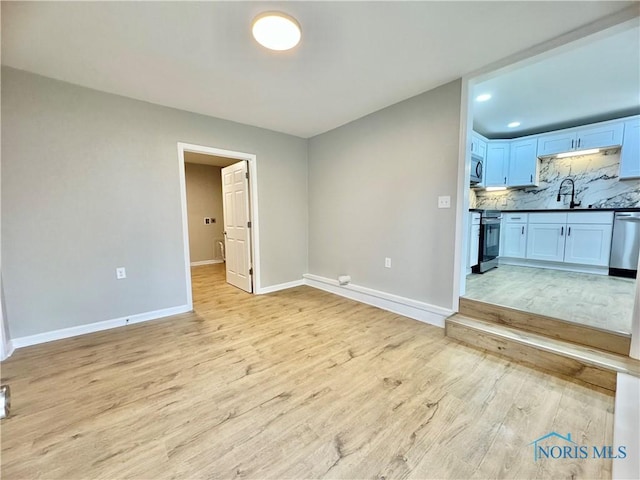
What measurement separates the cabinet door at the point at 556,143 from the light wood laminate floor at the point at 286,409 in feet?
12.9

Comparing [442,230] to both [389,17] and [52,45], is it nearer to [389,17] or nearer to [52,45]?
[389,17]

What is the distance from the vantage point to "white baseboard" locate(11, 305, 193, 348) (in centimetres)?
228

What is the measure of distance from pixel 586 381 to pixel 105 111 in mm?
4655

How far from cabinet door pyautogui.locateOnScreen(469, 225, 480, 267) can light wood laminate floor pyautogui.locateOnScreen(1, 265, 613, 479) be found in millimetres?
1789

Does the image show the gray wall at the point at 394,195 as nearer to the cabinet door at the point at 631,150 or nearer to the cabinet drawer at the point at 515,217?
the cabinet drawer at the point at 515,217

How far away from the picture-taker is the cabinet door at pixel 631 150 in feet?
11.4

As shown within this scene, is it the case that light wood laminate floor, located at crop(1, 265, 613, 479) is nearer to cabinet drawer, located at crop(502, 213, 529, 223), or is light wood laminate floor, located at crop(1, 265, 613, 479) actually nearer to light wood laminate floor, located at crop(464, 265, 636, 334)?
light wood laminate floor, located at crop(464, 265, 636, 334)

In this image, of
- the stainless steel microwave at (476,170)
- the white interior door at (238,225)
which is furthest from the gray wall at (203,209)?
the stainless steel microwave at (476,170)

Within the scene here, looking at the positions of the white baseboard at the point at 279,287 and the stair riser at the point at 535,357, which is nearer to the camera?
the stair riser at the point at 535,357

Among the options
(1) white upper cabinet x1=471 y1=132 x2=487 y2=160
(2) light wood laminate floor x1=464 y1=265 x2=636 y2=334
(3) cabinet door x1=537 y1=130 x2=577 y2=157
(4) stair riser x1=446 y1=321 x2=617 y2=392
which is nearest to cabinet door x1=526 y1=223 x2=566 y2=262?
(2) light wood laminate floor x1=464 y1=265 x2=636 y2=334

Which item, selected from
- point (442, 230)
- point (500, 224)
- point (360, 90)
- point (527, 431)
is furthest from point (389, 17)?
point (500, 224)

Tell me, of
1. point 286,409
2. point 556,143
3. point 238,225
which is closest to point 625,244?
point 556,143

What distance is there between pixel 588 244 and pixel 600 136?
5.26 feet

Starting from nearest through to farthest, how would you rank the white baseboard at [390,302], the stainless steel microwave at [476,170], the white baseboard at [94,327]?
the white baseboard at [94,327]
the white baseboard at [390,302]
the stainless steel microwave at [476,170]
